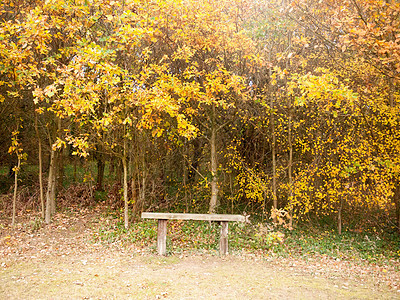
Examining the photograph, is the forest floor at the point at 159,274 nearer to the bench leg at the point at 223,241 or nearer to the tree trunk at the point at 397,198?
the bench leg at the point at 223,241

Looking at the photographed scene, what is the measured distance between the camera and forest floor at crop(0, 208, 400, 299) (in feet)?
16.6

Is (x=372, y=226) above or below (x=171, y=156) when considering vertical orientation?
below

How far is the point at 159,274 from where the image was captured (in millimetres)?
5883

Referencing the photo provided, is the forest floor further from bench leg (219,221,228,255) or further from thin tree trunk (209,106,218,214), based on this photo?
thin tree trunk (209,106,218,214)

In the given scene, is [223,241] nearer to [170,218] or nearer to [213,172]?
[170,218]

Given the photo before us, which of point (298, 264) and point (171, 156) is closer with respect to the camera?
point (298, 264)

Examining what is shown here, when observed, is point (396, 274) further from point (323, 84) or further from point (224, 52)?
point (224, 52)

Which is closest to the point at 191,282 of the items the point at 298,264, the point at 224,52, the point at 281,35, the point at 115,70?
the point at 298,264

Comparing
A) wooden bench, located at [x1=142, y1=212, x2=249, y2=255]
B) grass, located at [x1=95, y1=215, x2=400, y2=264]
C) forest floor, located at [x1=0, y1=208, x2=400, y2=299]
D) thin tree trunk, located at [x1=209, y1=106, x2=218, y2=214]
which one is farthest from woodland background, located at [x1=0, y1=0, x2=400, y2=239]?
wooden bench, located at [x1=142, y1=212, x2=249, y2=255]

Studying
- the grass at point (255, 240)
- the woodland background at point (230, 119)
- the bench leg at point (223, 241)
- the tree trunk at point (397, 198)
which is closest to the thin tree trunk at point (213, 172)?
the woodland background at point (230, 119)

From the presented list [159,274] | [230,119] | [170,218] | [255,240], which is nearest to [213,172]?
[230,119]

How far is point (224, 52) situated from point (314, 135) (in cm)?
357

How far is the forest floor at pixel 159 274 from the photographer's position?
5066 mm

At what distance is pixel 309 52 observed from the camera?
35.9 ft
